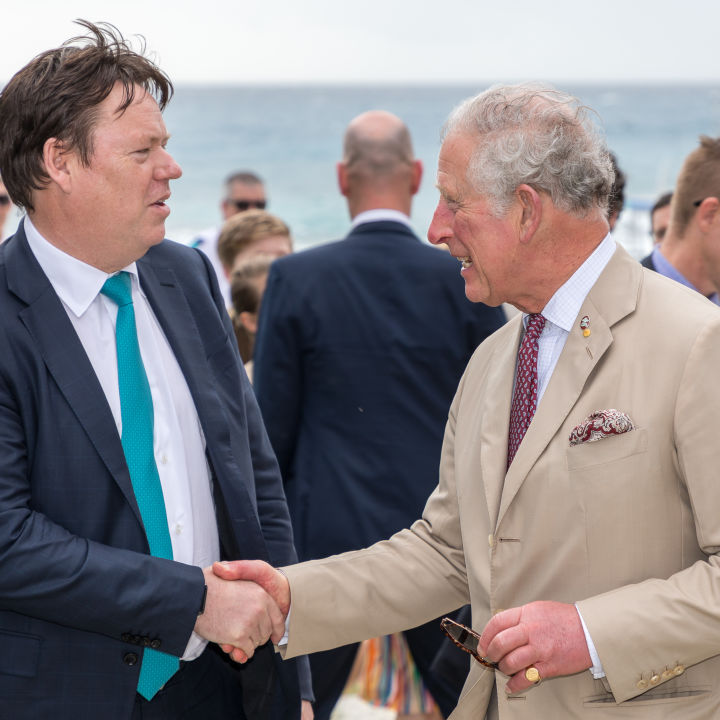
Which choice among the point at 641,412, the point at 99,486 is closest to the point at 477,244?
the point at 641,412

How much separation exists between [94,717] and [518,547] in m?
→ 1.00

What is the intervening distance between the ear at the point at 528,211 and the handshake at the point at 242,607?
3.28ft

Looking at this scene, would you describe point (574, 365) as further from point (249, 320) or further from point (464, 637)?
point (249, 320)

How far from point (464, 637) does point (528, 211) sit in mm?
916

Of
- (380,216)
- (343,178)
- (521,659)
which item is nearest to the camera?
(521,659)

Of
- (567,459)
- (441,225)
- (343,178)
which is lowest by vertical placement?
(567,459)

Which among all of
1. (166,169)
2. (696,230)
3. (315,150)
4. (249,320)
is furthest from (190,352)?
(315,150)

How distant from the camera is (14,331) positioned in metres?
2.20

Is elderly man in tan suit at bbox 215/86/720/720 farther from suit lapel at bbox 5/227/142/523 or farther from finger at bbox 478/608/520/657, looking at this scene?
suit lapel at bbox 5/227/142/523

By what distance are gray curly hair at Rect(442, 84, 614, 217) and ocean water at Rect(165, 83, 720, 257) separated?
0.37ft

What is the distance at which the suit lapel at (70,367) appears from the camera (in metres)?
2.20


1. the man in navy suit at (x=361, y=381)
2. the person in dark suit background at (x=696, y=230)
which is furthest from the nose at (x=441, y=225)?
the person in dark suit background at (x=696, y=230)

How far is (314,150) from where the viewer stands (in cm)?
5172

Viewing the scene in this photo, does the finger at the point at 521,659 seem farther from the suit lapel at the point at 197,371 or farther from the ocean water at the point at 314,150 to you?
the ocean water at the point at 314,150
